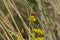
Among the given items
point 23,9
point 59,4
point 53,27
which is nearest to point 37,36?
point 53,27

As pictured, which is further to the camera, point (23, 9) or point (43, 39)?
point (23, 9)

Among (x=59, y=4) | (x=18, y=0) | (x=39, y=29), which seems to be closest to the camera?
(x=59, y=4)

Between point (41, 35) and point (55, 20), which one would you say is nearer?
point (41, 35)

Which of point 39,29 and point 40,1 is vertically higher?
point 40,1

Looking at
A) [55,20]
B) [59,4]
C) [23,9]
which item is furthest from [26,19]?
[59,4]

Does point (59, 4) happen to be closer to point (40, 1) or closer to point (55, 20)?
point (40, 1)

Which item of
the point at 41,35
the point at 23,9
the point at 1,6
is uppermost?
the point at 1,6

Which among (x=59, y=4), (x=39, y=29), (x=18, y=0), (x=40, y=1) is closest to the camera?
(x=59, y=4)

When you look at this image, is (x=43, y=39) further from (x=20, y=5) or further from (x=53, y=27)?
(x=20, y=5)

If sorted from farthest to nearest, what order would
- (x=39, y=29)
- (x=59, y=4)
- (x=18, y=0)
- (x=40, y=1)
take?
(x=18, y=0) < (x=39, y=29) < (x=40, y=1) < (x=59, y=4)
